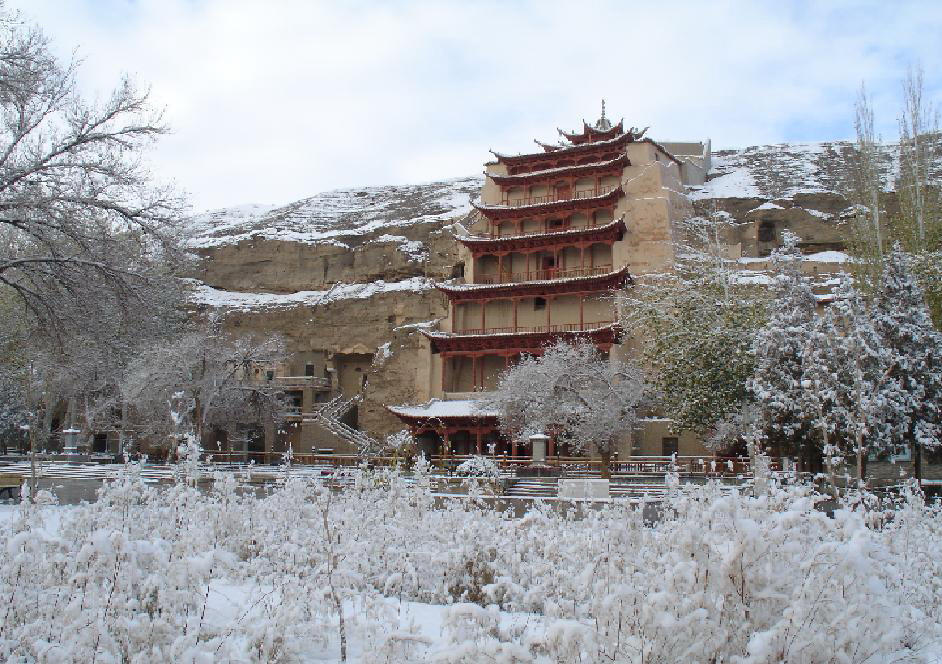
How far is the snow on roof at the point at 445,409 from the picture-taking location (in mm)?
37406

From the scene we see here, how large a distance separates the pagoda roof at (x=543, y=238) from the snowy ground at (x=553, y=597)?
117ft

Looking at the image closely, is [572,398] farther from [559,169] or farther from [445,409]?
[559,169]

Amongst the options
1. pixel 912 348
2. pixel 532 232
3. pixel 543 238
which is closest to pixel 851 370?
pixel 912 348

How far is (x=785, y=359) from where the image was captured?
2328 cm

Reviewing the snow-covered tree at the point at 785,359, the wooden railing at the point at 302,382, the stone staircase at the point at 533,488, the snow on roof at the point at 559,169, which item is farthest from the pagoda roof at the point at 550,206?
the stone staircase at the point at 533,488

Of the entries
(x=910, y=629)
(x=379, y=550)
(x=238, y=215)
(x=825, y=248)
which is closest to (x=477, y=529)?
(x=379, y=550)

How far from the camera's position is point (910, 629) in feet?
20.6

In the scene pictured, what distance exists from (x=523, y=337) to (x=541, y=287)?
349cm

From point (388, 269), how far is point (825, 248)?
26.9 m

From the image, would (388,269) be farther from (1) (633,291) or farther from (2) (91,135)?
(2) (91,135)

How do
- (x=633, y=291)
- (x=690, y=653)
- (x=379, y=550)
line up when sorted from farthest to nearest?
1. (x=633, y=291)
2. (x=379, y=550)
3. (x=690, y=653)

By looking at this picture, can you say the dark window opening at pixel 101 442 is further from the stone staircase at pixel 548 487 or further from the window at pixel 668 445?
the stone staircase at pixel 548 487

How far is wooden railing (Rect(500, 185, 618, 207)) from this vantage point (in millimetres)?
46500

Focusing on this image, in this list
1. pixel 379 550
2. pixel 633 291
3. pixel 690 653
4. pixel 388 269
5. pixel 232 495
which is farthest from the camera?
pixel 388 269
